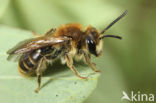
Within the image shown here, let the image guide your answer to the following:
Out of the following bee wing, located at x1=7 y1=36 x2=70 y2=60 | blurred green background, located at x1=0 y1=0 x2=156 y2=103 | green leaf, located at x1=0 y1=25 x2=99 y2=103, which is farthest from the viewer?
blurred green background, located at x1=0 y1=0 x2=156 y2=103

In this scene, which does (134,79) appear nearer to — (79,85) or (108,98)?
(108,98)

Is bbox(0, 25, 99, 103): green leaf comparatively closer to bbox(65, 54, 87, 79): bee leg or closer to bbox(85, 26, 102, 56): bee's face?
bbox(65, 54, 87, 79): bee leg

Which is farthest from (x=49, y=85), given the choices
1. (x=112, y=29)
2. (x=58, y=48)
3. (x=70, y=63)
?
(x=112, y=29)

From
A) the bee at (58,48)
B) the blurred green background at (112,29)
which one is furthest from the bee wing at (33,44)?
the blurred green background at (112,29)

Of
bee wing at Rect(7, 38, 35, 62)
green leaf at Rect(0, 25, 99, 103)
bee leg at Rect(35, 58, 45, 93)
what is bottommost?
green leaf at Rect(0, 25, 99, 103)

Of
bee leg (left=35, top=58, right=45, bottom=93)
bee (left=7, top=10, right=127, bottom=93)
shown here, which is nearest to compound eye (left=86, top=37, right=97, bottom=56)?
bee (left=7, top=10, right=127, bottom=93)

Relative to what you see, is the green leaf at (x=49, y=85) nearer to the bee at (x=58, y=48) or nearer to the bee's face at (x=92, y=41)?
the bee at (x=58, y=48)

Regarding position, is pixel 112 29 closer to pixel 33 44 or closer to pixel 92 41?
pixel 92 41
